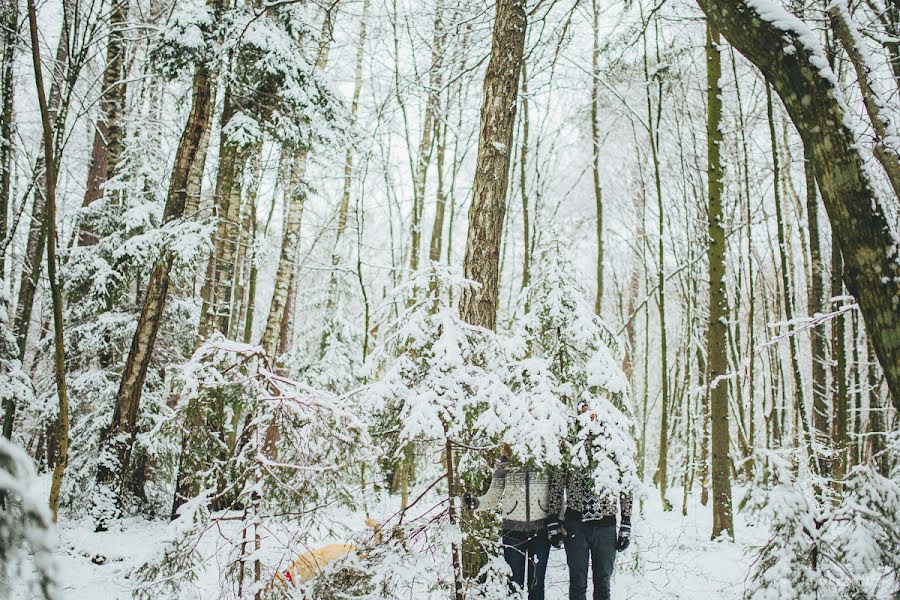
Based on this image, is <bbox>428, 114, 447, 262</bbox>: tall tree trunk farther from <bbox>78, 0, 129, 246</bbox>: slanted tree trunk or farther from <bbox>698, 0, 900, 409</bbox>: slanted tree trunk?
<bbox>698, 0, 900, 409</bbox>: slanted tree trunk

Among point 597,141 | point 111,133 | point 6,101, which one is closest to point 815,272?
point 597,141

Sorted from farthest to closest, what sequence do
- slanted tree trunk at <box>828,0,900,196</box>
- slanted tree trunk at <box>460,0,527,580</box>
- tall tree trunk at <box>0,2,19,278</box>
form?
tall tree trunk at <box>0,2,19,278</box> → slanted tree trunk at <box>460,0,527,580</box> → slanted tree trunk at <box>828,0,900,196</box>

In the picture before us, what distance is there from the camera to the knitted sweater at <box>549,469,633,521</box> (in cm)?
A: 391

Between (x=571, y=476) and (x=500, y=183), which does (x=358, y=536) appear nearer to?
(x=571, y=476)

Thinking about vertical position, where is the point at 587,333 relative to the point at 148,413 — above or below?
above

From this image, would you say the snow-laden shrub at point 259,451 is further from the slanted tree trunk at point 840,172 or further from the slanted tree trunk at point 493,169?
the slanted tree trunk at point 840,172

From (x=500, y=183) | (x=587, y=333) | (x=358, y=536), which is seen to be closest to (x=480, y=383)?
(x=358, y=536)

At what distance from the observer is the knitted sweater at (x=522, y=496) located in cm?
398

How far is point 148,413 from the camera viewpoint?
7641 millimetres

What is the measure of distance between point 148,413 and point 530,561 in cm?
641

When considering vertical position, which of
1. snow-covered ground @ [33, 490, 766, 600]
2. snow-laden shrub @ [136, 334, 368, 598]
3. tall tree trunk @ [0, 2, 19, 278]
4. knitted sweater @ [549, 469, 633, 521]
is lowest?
snow-covered ground @ [33, 490, 766, 600]

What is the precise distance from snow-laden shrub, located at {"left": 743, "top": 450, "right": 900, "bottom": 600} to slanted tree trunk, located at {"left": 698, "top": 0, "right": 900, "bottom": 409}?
0.76m

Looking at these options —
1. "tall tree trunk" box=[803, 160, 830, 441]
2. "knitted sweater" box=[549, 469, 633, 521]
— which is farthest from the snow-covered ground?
"tall tree trunk" box=[803, 160, 830, 441]

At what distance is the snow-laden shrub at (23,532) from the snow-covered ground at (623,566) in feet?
11.2
